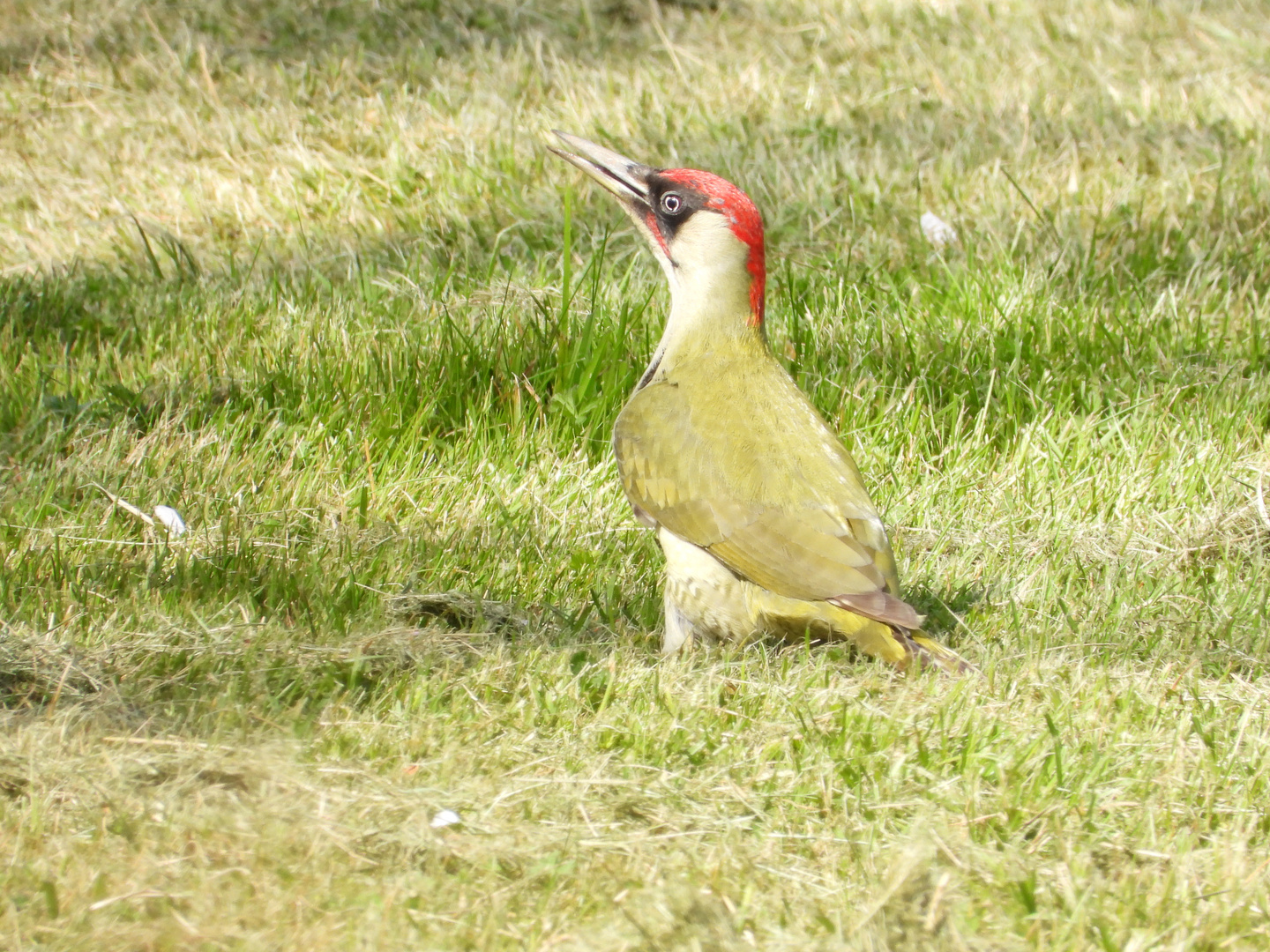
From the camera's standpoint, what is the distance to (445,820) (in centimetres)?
224

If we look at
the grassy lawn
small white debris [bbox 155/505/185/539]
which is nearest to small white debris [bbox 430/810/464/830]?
the grassy lawn

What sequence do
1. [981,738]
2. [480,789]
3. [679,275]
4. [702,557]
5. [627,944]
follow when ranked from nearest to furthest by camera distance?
[627,944] → [480,789] → [981,738] → [702,557] → [679,275]

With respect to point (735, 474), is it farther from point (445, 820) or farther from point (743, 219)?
point (445, 820)

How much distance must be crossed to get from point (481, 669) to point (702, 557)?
0.58 metres

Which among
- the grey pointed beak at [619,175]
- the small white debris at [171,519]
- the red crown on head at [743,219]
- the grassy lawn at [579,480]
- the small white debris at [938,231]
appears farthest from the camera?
the small white debris at [938,231]

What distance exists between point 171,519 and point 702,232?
4.61 feet

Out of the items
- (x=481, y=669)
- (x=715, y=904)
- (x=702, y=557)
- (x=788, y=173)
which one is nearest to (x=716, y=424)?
(x=702, y=557)

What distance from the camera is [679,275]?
11.7 feet

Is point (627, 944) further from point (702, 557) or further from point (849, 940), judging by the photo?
point (702, 557)

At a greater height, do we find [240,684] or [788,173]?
[788,173]

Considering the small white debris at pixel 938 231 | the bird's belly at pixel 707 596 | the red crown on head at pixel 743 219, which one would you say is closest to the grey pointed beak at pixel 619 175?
the red crown on head at pixel 743 219

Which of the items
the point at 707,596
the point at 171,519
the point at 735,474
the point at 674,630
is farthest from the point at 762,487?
the point at 171,519

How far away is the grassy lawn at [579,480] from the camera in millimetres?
2152

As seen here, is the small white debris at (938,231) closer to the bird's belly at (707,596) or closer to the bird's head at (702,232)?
the bird's head at (702,232)
